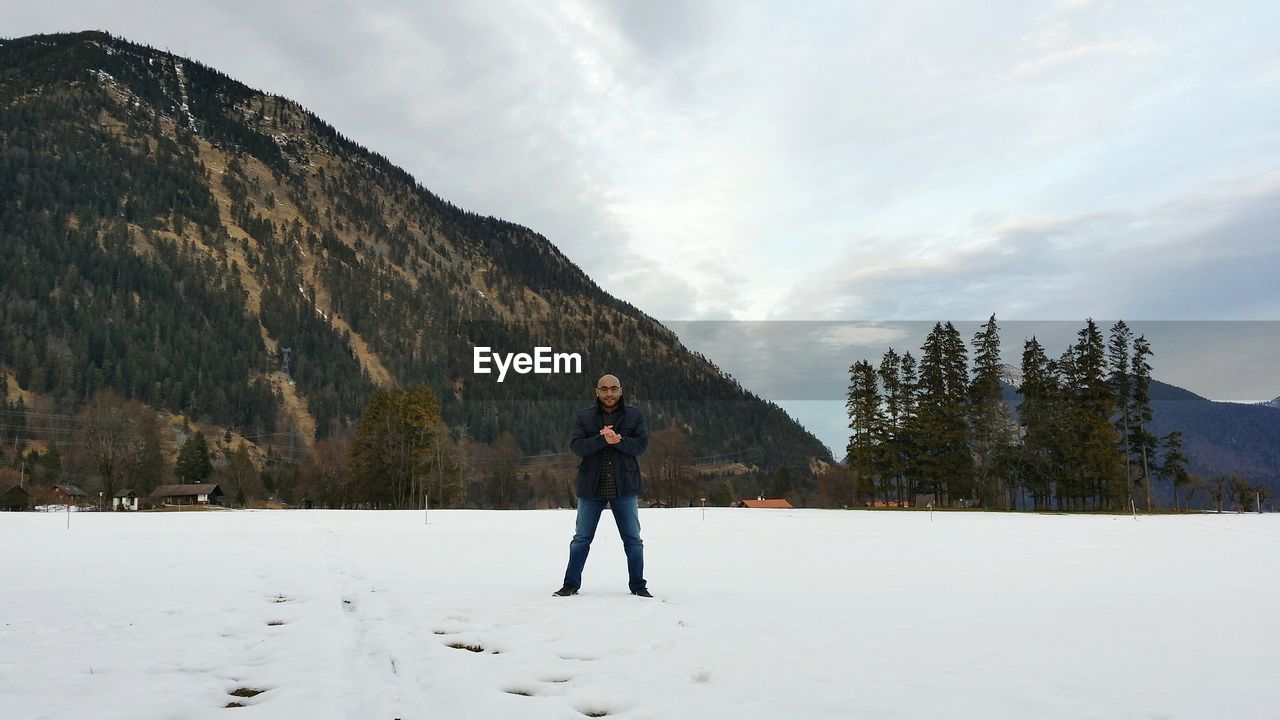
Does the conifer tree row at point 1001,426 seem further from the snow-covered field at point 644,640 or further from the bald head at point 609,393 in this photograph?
the bald head at point 609,393

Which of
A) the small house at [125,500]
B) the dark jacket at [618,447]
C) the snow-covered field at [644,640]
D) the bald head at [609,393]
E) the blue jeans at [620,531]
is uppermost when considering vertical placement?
the bald head at [609,393]

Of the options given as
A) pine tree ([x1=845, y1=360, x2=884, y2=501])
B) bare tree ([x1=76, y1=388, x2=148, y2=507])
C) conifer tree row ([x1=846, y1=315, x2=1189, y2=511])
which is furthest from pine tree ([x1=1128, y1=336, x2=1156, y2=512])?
bare tree ([x1=76, y1=388, x2=148, y2=507])

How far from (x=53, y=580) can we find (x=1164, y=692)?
11978mm

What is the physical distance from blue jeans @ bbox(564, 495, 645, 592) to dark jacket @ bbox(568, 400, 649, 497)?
12 centimetres

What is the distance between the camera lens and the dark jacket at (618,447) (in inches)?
332

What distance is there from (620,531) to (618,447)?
885mm

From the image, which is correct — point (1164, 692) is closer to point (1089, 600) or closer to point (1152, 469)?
point (1089, 600)

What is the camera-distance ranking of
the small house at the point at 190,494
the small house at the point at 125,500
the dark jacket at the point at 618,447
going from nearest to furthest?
the dark jacket at the point at 618,447
the small house at the point at 125,500
the small house at the point at 190,494

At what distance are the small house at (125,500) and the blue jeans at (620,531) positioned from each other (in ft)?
276

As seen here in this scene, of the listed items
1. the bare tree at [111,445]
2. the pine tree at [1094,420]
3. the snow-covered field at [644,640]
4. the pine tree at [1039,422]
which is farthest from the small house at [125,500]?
the pine tree at [1094,420]

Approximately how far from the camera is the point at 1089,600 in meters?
8.42

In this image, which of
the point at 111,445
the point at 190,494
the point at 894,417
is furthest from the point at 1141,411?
the point at 190,494

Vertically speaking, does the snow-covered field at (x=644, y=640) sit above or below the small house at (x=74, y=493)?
above

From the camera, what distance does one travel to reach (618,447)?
8445mm
